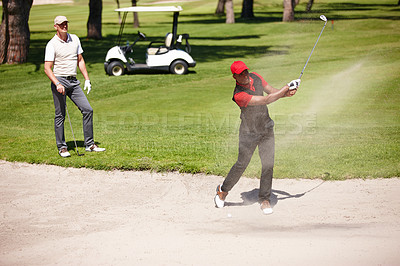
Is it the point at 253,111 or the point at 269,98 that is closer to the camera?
the point at 269,98

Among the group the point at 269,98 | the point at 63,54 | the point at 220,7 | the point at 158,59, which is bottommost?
the point at 158,59

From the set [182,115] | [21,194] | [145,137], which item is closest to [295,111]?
[182,115]

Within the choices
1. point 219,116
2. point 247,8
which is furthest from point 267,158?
point 247,8

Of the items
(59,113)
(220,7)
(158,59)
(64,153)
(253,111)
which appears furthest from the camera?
(220,7)

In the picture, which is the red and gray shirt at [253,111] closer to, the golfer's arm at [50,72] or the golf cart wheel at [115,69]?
the golfer's arm at [50,72]

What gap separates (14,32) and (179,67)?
7734mm

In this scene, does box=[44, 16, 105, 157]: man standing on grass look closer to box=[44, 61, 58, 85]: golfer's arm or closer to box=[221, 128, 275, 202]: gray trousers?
box=[44, 61, 58, 85]: golfer's arm

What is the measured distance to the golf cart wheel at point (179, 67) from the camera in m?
18.6

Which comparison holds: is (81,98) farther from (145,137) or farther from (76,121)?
(76,121)

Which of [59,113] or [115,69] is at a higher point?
[59,113]

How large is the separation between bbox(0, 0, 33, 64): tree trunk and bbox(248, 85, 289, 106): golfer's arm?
18.0 meters

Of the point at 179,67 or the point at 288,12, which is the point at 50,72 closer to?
the point at 179,67

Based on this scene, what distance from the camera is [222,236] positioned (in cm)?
552

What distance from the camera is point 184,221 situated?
19.7 feet
